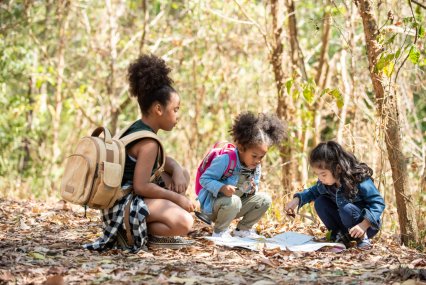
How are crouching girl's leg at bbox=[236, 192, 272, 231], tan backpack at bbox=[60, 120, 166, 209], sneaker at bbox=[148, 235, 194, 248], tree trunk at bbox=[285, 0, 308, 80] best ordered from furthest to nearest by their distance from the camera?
tree trunk at bbox=[285, 0, 308, 80] < crouching girl's leg at bbox=[236, 192, 272, 231] < sneaker at bbox=[148, 235, 194, 248] < tan backpack at bbox=[60, 120, 166, 209]

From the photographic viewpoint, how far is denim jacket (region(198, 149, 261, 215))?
5.15 m

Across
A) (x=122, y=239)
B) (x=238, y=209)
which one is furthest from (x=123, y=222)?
(x=238, y=209)

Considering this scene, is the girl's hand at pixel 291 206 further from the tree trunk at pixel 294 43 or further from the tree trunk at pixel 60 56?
the tree trunk at pixel 60 56

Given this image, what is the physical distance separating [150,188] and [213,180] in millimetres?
638

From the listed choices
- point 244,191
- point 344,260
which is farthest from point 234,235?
point 344,260

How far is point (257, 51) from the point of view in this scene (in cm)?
1213

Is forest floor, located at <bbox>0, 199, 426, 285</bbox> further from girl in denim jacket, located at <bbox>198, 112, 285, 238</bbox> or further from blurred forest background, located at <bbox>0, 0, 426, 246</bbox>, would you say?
blurred forest background, located at <bbox>0, 0, 426, 246</bbox>

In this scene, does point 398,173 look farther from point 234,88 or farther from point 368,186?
point 234,88

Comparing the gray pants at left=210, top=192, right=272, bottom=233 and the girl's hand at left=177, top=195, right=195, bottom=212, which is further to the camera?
the gray pants at left=210, top=192, right=272, bottom=233

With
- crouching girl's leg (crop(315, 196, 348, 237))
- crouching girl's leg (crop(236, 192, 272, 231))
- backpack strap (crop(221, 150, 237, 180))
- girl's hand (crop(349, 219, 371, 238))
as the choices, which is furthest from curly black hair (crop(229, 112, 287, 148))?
girl's hand (crop(349, 219, 371, 238))

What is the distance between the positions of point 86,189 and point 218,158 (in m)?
1.14

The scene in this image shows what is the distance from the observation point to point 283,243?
5180 millimetres

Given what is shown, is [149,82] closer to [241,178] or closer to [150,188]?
[150,188]

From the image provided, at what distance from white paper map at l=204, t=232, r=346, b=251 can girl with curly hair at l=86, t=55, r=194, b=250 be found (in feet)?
1.09
